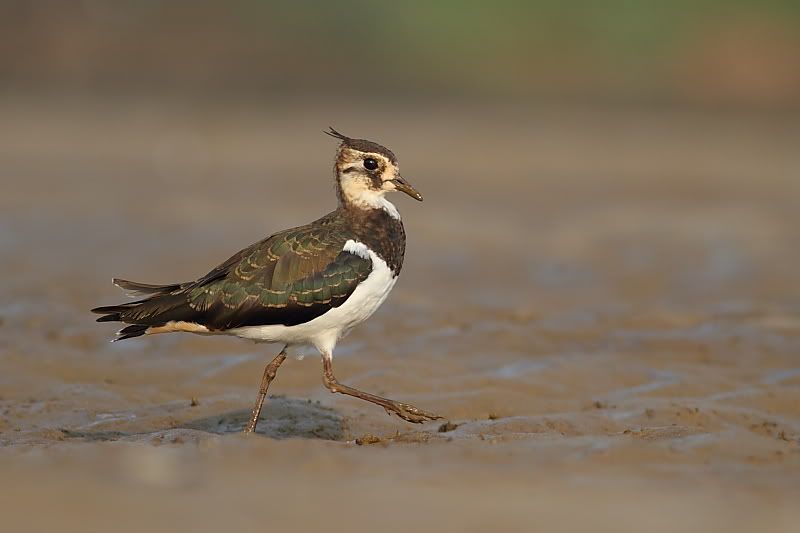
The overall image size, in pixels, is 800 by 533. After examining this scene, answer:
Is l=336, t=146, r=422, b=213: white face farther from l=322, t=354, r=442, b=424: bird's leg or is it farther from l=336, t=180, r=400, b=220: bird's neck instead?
l=322, t=354, r=442, b=424: bird's leg

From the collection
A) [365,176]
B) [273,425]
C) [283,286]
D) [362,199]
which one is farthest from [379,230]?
[273,425]

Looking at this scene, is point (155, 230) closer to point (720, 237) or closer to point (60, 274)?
point (60, 274)

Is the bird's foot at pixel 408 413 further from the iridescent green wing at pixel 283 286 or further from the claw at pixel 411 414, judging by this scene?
the iridescent green wing at pixel 283 286

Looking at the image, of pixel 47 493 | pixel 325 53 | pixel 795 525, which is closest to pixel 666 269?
pixel 795 525

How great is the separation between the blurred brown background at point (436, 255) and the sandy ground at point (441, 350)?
46mm

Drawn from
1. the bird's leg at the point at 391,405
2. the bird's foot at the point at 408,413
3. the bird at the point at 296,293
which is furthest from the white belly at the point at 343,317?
the bird's foot at the point at 408,413

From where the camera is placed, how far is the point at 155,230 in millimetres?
18859

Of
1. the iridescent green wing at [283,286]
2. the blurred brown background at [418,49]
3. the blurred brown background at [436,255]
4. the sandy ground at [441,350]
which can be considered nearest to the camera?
the sandy ground at [441,350]

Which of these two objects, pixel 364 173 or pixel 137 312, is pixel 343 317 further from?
pixel 137 312

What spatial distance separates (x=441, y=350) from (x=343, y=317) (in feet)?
11.8

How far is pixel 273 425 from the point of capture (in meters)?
10.7

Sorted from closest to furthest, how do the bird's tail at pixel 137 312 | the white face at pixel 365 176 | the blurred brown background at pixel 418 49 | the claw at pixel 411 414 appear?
1. the bird's tail at pixel 137 312
2. the claw at pixel 411 414
3. the white face at pixel 365 176
4. the blurred brown background at pixel 418 49

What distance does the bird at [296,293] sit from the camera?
→ 32.3ft

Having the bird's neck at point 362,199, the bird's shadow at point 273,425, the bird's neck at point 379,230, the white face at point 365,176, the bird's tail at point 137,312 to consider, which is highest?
the white face at point 365,176
